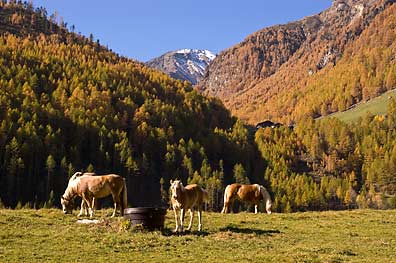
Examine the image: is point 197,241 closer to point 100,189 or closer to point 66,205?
point 100,189

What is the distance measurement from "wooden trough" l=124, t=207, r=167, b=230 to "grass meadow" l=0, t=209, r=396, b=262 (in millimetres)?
384

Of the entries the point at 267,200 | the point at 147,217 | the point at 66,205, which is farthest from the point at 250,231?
the point at 267,200

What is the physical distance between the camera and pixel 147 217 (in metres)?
24.7

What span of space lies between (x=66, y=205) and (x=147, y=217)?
8.92 meters

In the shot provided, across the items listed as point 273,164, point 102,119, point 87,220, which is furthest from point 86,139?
point 87,220

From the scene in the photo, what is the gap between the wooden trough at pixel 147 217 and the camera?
2462cm

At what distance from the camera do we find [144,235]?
23594 mm

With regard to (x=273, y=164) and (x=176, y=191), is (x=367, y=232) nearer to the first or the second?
(x=176, y=191)

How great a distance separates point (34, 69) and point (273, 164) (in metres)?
97.7

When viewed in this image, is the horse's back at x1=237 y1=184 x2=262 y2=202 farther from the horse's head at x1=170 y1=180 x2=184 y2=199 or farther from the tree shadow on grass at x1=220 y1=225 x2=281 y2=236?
the horse's head at x1=170 y1=180 x2=184 y2=199

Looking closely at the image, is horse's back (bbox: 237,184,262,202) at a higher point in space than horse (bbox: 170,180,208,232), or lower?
higher

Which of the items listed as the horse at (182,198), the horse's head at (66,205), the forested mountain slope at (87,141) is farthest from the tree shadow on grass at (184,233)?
the forested mountain slope at (87,141)

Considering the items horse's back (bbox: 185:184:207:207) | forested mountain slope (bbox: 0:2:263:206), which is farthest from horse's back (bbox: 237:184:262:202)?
forested mountain slope (bbox: 0:2:263:206)

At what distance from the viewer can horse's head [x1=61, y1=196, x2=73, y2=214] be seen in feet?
103
